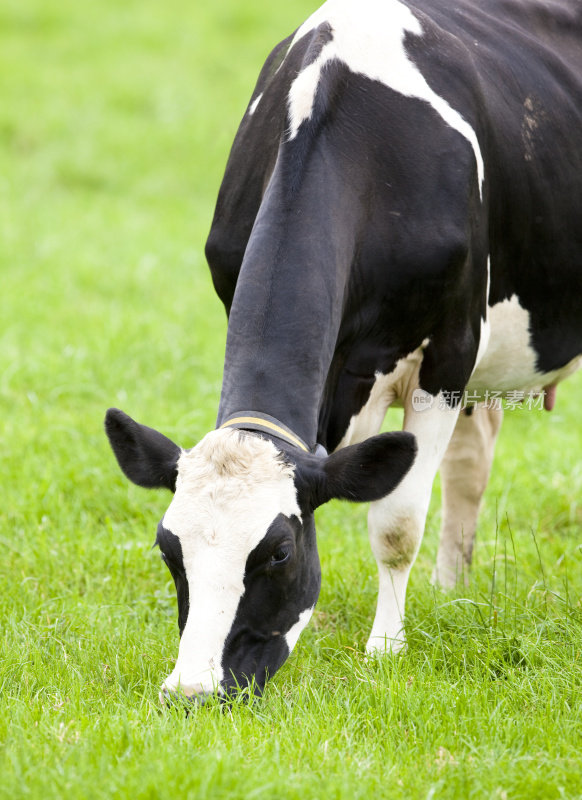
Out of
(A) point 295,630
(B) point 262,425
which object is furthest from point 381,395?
(A) point 295,630

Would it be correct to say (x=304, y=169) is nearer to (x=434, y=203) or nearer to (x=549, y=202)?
(x=434, y=203)

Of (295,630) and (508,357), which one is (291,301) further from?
(508,357)

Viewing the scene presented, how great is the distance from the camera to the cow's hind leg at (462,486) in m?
5.00

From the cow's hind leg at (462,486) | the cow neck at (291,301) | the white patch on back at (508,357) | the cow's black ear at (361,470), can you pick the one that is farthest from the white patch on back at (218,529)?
the cow's hind leg at (462,486)

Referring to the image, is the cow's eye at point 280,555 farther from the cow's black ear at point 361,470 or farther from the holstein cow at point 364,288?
the cow's black ear at point 361,470

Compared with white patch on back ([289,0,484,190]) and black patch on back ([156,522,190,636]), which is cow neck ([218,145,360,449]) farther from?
black patch on back ([156,522,190,636])

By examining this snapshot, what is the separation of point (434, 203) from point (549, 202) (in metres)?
0.82

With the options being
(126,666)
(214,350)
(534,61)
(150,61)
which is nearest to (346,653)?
(126,666)

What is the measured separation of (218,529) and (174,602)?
1.47 meters

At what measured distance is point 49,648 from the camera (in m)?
3.86

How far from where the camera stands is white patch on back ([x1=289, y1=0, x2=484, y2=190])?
365 centimetres

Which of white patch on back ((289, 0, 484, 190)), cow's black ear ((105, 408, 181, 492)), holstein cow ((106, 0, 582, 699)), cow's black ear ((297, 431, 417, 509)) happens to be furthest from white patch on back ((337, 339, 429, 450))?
cow's black ear ((105, 408, 181, 492))

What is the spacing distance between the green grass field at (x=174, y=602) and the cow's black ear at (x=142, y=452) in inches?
26.3

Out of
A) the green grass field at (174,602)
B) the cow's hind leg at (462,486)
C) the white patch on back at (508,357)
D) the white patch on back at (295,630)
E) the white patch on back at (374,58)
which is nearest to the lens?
the green grass field at (174,602)
